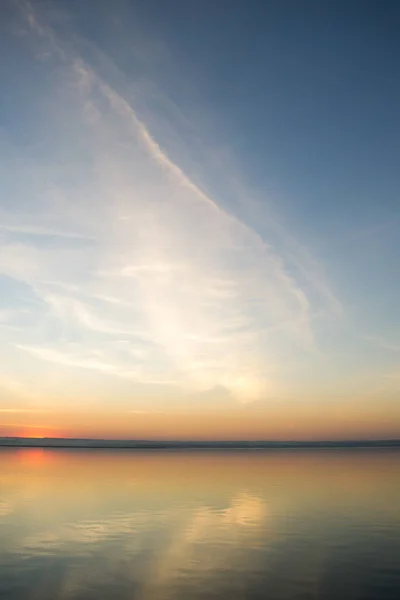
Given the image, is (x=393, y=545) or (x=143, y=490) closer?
(x=393, y=545)

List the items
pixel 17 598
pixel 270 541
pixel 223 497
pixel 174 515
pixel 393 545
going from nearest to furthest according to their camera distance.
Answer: pixel 17 598 < pixel 393 545 < pixel 270 541 < pixel 174 515 < pixel 223 497

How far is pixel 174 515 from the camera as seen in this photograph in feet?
131

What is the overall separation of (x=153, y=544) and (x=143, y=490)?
3281 centimetres

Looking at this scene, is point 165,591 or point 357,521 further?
point 357,521

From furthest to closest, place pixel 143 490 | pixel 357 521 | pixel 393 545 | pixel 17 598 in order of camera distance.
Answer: pixel 143 490, pixel 357 521, pixel 393 545, pixel 17 598

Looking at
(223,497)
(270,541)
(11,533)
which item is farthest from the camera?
(223,497)

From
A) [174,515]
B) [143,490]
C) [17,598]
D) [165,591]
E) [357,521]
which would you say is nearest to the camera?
[17,598]

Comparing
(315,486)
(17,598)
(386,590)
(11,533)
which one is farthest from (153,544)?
(315,486)

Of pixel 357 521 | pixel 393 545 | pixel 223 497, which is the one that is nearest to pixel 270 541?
pixel 393 545

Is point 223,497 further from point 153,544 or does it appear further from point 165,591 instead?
point 165,591

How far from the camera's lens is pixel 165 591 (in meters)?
20.0

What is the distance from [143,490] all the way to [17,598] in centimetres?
4315

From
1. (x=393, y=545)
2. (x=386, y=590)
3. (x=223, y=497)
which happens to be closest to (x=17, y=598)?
(x=386, y=590)

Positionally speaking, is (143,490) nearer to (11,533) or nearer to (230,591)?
(11,533)
